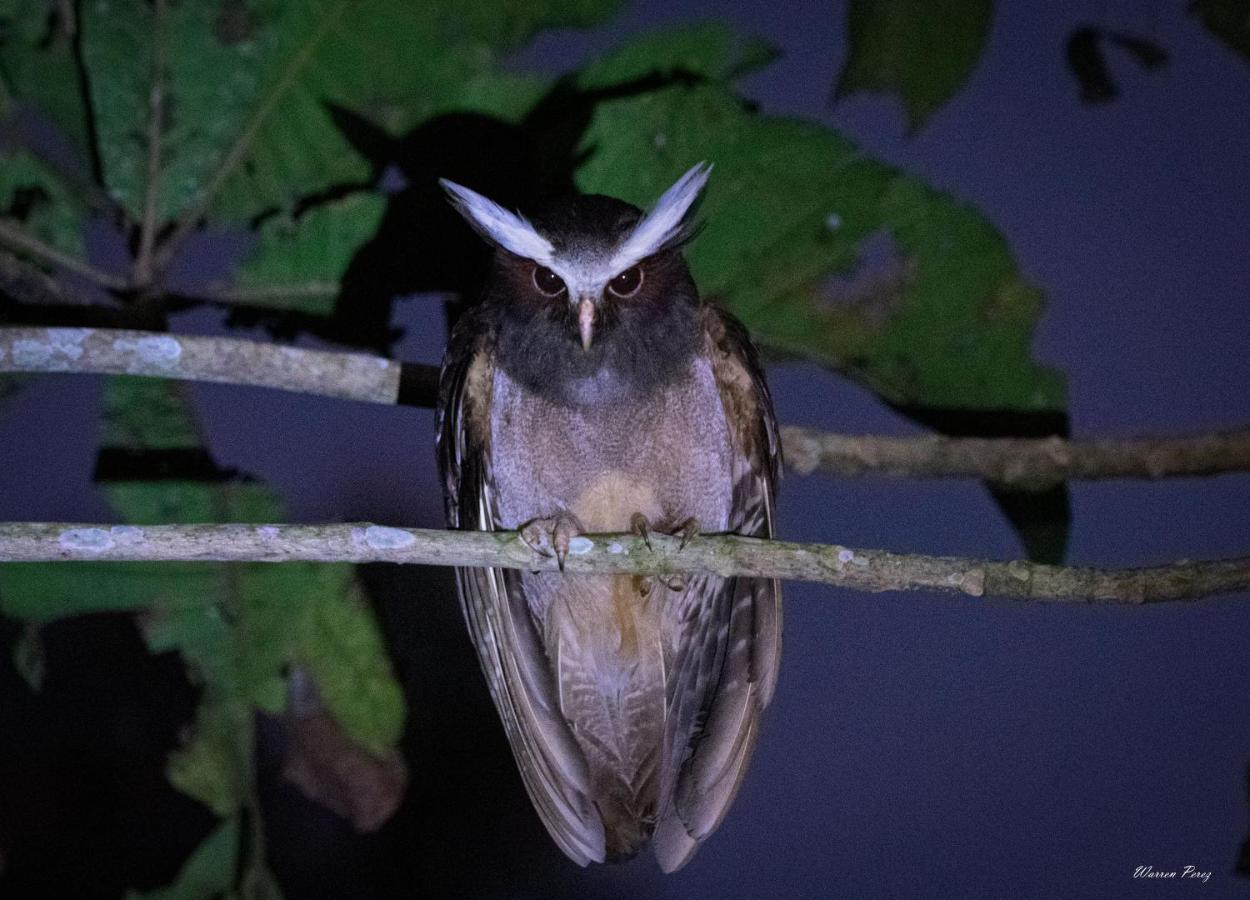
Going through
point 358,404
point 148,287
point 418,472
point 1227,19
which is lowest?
point 418,472

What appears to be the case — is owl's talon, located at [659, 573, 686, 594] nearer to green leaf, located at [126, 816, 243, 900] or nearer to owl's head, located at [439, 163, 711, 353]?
owl's head, located at [439, 163, 711, 353]

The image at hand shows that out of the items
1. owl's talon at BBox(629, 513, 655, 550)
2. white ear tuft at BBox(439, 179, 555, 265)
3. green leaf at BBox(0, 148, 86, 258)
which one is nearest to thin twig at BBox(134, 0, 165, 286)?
green leaf at BBox(0, 148, 86, 258)

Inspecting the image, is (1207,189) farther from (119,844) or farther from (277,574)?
(119,844)

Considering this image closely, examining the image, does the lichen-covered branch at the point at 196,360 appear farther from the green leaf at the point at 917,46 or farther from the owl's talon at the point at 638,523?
the green leaf at the point at 917,46

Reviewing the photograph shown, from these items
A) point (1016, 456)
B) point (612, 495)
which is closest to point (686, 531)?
point (612, 495)

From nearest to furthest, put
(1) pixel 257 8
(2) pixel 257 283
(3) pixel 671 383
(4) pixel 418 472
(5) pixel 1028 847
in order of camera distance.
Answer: (3) pixel 671 383 → (1) pixel 257 8 → (2) pixel 257 283 → (5) pixel 1028 847 → (4) pixel 418 472

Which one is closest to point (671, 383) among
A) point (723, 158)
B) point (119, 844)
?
point (723, 158)
